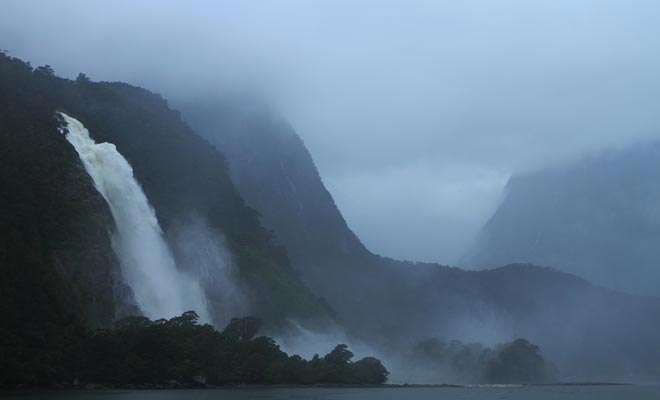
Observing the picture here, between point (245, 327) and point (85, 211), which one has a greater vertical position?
point (85, 211)

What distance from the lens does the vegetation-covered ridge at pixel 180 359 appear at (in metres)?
58.8

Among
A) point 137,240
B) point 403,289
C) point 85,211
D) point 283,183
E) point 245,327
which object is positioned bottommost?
point 245,327

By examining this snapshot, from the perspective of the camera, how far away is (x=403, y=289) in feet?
544

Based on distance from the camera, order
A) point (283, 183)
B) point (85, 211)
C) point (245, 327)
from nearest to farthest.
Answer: point (85, 211), point (245, 327), point (283, 183)

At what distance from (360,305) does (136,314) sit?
86771 mm

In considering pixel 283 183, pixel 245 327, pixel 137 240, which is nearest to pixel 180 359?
pixel 245 327

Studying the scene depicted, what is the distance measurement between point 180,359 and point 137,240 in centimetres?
1907

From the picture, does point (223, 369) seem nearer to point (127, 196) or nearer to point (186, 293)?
point (186, 293)

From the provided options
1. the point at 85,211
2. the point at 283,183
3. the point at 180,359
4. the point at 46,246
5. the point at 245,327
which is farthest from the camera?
the point at 283,183

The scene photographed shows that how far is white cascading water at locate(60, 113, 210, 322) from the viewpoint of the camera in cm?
7606

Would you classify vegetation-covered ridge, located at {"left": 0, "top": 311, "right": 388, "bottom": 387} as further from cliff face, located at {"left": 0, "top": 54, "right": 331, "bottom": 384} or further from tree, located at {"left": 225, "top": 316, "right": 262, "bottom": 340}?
cliff face, located at {"left": 0, "top": 54, "right": 331, "bottom": 384}

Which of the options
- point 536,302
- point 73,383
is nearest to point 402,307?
point 536,302

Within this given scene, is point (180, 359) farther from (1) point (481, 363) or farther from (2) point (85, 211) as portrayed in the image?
(1) point (481, 363)

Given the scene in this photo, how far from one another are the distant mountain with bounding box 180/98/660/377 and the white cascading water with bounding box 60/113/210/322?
60602 millimetres
